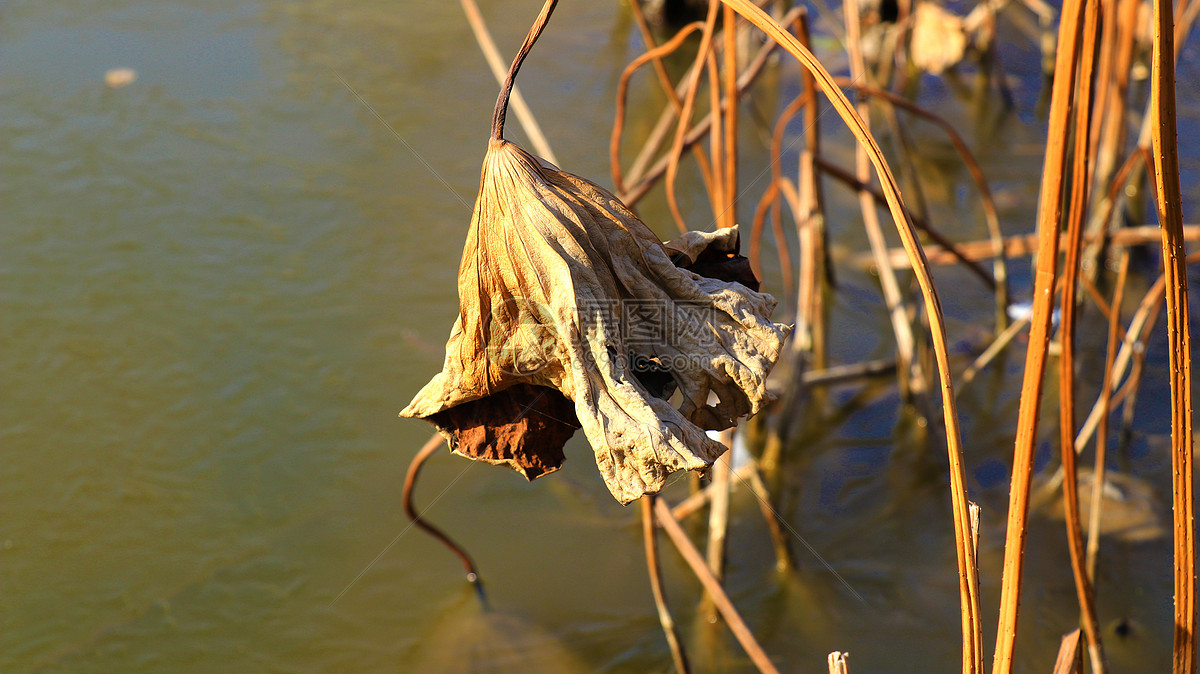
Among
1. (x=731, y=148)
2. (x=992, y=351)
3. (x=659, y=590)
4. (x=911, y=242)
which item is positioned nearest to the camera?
(x=911, y=242)

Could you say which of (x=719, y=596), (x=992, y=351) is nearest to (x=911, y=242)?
(x=719, y=596)

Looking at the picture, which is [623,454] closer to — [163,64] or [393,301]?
[393,301]

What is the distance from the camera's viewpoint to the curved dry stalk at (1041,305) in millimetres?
537

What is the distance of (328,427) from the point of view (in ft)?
6.82

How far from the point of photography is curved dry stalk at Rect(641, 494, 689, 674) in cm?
134

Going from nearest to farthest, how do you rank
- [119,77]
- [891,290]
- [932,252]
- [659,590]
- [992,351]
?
[659,590] < [891,290] < [992,351] < [932,252] < [119,77]

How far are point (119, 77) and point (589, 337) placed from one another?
2.91 m

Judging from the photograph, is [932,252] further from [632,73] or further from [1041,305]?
[1041,305]

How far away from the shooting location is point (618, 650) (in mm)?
1713

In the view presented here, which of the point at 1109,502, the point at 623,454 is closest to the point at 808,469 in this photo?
the point at 1109,502

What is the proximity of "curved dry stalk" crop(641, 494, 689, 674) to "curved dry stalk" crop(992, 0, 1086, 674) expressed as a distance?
625 millimetres

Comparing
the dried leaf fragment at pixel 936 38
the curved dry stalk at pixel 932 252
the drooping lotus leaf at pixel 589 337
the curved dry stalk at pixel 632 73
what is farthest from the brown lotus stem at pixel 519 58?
the dried leaf fragment at pixel 936 38

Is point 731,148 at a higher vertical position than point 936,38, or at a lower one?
lower

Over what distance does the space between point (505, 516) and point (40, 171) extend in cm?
180
